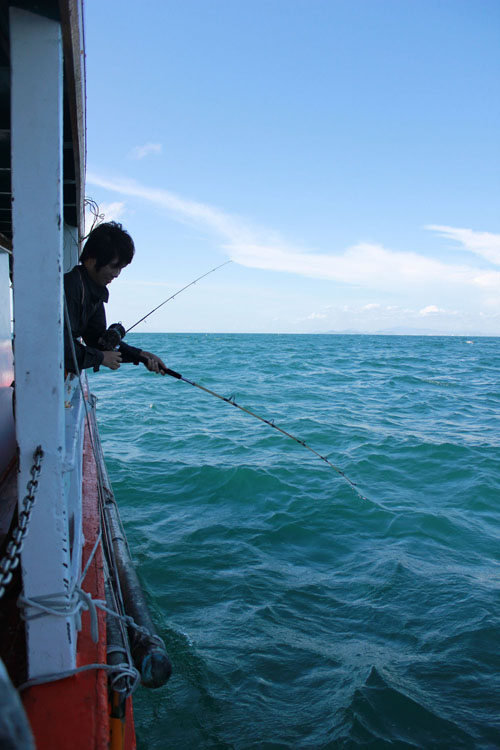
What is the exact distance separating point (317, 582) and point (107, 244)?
4.17m

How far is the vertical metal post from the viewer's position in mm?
1532

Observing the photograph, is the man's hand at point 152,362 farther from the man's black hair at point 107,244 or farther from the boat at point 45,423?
the boat at point 45,423

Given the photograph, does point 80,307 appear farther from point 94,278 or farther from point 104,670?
point 104,670

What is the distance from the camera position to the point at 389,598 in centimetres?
491

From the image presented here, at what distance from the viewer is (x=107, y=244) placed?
250cm

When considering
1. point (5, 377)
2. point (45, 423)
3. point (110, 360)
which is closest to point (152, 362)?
point (110, 360)

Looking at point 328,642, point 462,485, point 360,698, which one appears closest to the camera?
point 360,698

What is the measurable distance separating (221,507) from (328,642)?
11.3ft

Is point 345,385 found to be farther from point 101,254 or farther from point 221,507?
point 101,254

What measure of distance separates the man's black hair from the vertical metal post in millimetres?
835

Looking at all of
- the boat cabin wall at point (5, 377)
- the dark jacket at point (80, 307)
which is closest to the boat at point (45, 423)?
the dark jacket at point (80, 307)

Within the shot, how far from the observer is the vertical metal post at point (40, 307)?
1.53 metres

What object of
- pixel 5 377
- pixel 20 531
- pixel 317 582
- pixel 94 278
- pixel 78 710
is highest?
pixel 94 278

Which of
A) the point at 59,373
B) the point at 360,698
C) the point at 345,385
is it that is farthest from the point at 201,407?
the point at 59,373
